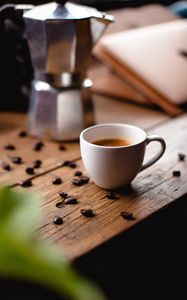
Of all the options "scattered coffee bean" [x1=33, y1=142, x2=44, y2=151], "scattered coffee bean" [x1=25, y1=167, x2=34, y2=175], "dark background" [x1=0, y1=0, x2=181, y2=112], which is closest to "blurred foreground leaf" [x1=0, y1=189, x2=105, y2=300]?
"scattered coffee bean" [x1=25, y1=167, x2=34, y2=175]

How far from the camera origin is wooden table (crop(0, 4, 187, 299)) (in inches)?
24.0

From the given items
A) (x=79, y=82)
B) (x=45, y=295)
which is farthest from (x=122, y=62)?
(x=45, y=295)

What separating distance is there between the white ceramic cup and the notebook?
1.25 ft

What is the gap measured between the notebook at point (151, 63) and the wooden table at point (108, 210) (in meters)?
0.16

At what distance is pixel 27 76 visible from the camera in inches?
42.3

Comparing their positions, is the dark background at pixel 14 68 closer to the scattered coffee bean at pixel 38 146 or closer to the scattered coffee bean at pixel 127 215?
the scattered coffee bean at pixel 38 146

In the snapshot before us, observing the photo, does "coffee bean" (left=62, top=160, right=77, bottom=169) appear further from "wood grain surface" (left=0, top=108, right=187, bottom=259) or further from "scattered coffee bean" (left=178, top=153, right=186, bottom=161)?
"scattered coffee bean" (left=178, top=153, right=186, bottom=161)

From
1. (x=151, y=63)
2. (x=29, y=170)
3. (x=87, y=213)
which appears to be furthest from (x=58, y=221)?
(x=151, y=63)

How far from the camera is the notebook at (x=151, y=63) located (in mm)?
1116

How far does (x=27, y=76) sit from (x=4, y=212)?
82 centimetres

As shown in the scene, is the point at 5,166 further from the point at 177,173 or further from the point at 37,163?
the point at 177,173

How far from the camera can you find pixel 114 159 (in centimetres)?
68

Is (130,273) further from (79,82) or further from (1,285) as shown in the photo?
(79,82)

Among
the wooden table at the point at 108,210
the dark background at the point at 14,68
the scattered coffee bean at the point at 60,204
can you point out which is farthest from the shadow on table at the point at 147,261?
the dark background at the point at 14,68
